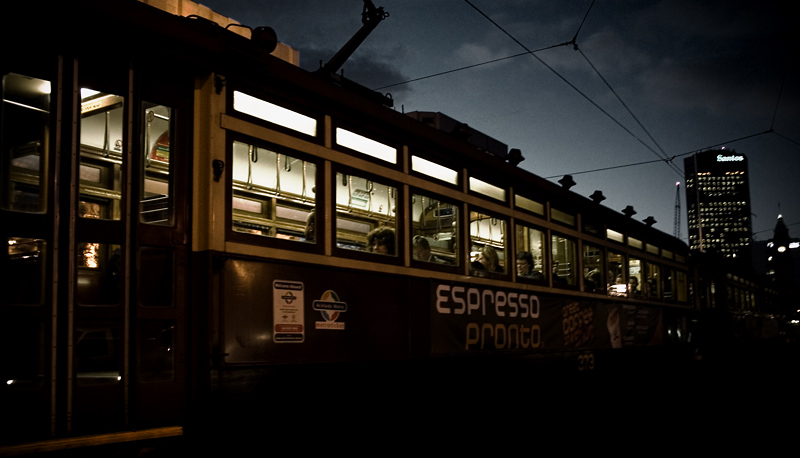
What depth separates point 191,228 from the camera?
4152 millimetres

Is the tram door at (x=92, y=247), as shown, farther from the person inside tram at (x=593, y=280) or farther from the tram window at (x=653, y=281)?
the tram window at (x=653, y=281)

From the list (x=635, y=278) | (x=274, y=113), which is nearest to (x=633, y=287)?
(x=635, y=278)

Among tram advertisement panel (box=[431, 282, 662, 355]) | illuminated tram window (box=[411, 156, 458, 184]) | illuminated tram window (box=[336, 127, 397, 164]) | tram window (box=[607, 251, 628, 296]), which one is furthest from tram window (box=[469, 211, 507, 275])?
Result: tram window (box=[607, 251, 628, 296])

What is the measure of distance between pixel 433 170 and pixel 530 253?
2.02 metres

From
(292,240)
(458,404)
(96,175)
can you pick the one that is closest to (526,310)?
(458,404)

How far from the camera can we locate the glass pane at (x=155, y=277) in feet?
12.8

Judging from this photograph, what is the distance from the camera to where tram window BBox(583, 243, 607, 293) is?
900cm

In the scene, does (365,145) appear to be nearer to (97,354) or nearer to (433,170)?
(433,170)

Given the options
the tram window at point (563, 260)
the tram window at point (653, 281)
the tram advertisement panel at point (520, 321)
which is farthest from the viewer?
the tram window at point (653, 281)

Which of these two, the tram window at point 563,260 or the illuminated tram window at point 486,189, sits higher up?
the illuminated tram window at point 486,189

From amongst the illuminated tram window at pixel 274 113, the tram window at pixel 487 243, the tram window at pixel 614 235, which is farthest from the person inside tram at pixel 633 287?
the illuminated tram window at pixel 274 113

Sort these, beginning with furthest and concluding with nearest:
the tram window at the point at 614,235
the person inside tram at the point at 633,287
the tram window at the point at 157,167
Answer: the person inside tram at the point at 633,287 < the tram window at the point at 614,235 < the tram window at the point at 157,167

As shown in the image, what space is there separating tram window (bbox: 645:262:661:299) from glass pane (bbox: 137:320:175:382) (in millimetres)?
8687

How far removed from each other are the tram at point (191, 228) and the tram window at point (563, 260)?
87.1 inches
